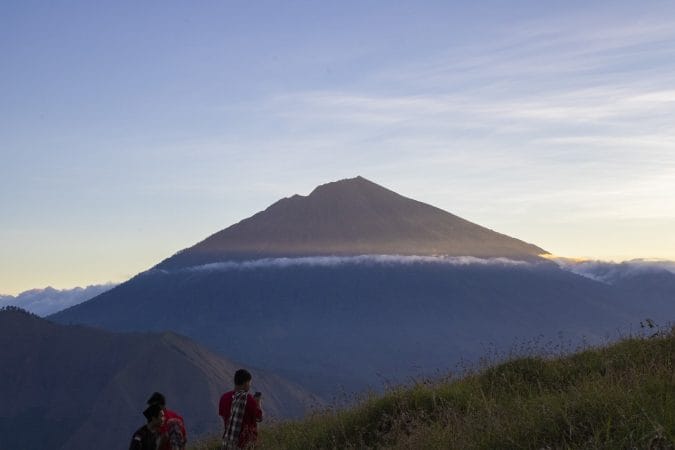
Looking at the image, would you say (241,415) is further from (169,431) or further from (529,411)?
(529,411)

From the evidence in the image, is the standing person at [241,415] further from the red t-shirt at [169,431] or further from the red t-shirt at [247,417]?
the red t-shirt at [169,431]

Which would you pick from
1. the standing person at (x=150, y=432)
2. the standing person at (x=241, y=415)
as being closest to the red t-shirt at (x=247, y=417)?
the standing person at (x=241, y=415)

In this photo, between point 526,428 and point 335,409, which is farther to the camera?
point 335,409

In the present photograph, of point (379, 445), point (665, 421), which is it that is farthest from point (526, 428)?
point (379, 445)

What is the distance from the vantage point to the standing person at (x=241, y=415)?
11969 mm

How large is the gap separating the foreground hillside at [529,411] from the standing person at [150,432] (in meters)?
2.42

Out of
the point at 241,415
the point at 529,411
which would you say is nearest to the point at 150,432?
the point at 241,415

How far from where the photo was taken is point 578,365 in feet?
44.0

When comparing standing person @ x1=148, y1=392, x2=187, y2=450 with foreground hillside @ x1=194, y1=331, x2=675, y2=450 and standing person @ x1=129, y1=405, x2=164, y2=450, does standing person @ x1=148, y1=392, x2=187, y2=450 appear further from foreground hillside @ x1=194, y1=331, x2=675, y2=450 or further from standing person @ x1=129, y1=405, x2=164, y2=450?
foreground hillside @ x1=194, y1=331, x2=675, y2=450

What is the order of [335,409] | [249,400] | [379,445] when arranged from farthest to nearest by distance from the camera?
1. [335,409]
2. [249,400]
3. [379,445]

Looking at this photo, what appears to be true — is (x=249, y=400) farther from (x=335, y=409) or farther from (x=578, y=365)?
(x=578, y=365)

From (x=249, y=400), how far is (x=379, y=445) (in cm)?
201

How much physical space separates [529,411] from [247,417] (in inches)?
158

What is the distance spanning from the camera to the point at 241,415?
1204 centimetres
